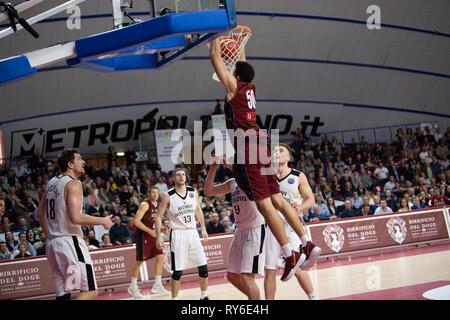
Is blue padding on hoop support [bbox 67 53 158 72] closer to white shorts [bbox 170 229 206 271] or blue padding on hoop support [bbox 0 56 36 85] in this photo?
blue padding on hoop support [bbox 0 56 36 85]

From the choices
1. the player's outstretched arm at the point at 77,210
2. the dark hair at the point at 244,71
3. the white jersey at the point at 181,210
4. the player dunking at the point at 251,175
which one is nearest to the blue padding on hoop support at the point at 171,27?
the player dunking at the point at 251,175

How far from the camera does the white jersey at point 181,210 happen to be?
8945 millimetres

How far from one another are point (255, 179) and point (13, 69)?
10.1 feet

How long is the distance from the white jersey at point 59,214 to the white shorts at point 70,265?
66 millimetres

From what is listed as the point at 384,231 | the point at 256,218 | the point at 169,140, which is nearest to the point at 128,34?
the point at 256,218

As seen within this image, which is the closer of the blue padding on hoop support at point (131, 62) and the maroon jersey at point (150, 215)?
the blue padding on hoop support at point (131, 62)

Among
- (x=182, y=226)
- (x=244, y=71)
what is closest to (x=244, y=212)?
(x=244, y=71)

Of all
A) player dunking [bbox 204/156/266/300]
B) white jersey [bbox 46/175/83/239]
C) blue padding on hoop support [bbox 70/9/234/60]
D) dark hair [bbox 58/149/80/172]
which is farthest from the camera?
player dunking [bbox 204/156/266/300]

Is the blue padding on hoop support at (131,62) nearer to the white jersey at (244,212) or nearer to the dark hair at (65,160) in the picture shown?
the dark hair at (65,160)

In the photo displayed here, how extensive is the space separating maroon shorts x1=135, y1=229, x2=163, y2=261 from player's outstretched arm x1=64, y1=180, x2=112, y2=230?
4.64 metres

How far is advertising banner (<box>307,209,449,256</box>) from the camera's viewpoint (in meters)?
12.9

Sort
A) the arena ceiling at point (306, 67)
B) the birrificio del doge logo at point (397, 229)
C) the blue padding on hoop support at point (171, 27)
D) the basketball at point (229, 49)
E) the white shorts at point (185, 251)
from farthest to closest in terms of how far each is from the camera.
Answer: the arena ceiling at point (306, 67) < the birrificio del doge logo at point (397, 229) < the white shorts at point (185, 251) < the basketball at point (229, 49) < the blue padding on hoop support at point (171, 27)

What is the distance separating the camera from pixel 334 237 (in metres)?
13.0

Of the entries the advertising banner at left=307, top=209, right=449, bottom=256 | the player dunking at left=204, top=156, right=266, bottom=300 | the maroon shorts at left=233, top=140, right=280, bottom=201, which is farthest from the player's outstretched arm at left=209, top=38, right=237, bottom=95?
the advertising banner at left=307, top=209, right=449, bottom=256
